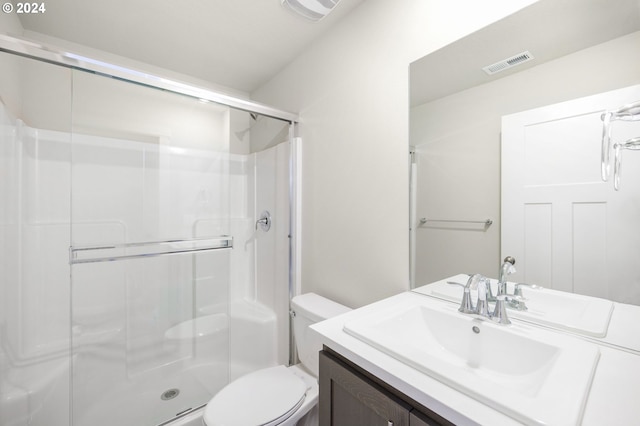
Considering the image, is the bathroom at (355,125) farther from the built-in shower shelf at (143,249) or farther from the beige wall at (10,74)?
the built-in shower shelf at (143,249)

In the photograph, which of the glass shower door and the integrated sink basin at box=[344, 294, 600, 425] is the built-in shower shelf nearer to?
the glass shower door

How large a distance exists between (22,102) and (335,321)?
2065 mm

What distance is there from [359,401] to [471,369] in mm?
379

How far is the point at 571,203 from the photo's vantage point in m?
0.84

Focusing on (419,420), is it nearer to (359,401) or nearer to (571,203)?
(359,401)

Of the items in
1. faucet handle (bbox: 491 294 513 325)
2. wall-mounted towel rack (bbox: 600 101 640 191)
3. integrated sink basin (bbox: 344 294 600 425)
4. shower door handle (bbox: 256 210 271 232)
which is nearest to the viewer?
integrated sink basin (bbox: 344 294 600 425)

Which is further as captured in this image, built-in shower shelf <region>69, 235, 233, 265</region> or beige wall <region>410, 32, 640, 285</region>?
built-in shower shelf <region>69, 235, 233, 265</region>

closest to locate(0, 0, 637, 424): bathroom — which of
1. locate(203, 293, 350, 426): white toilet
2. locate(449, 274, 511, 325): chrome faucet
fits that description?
locate(449, 274, 511, 325): chrome faucet

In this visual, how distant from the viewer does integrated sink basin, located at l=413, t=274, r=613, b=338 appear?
2.56 ft

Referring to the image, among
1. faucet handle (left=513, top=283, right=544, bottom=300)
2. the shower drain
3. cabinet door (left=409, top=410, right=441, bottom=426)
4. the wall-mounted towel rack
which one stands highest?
the wall-mounted towel rack

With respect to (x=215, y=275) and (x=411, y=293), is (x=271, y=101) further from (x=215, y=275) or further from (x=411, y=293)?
(x=411, y=293)

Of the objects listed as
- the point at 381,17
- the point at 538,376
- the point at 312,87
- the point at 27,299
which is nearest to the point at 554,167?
the point at 538,376

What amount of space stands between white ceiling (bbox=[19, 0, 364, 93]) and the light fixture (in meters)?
0.17

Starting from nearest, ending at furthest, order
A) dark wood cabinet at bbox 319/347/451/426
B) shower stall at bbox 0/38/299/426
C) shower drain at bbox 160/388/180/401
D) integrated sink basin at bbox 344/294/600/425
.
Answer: integrated sink basin at bbox 344/294/600/425 → dark wood cabinet at bbox 319/347/451/426 → shower stall at bbox 0/38/299/426 → shower drain at bbox 160/388/180/401
